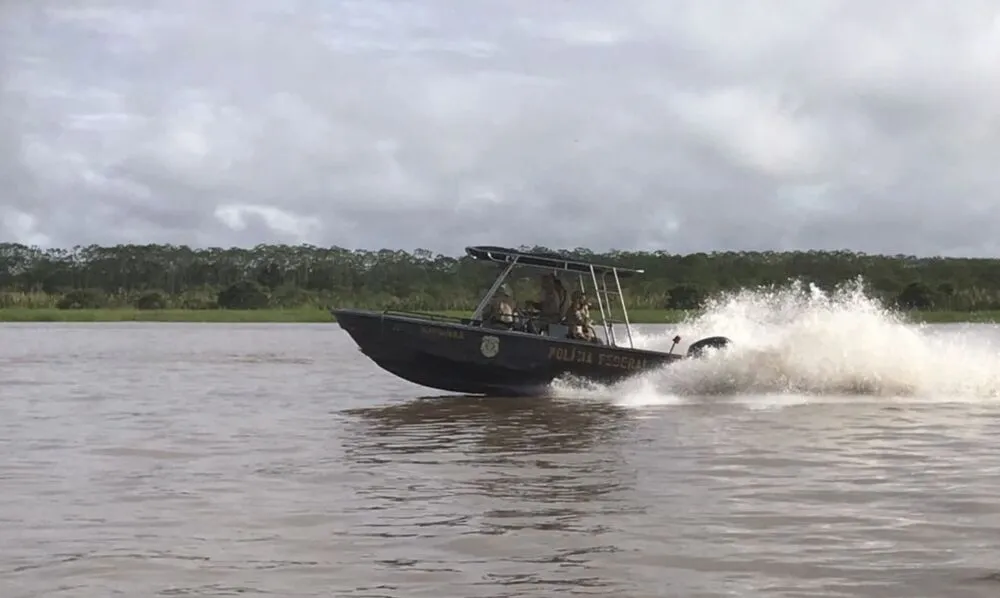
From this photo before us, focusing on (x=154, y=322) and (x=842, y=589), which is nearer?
(x=842, y=589)

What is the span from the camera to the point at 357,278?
267ft

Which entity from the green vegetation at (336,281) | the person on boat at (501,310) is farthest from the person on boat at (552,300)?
the green vegetation at (336,281)

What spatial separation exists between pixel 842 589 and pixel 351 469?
18.0 feet

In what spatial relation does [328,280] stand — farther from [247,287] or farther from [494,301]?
[494,301]

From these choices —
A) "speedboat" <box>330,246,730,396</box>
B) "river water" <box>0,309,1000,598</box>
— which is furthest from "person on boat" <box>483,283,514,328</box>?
"river water" <box>0,309,1000,598</box>

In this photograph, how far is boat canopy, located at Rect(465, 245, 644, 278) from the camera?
18.2m

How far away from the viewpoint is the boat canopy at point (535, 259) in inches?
716

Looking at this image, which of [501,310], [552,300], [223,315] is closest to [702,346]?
[552,300]

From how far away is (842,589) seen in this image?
22.9 feet

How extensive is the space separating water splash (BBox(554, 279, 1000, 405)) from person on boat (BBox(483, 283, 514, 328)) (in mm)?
1126

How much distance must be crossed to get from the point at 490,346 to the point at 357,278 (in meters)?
63.9

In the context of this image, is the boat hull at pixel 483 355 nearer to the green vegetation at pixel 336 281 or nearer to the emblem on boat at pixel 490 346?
the emblem on boat at pixel 490 346

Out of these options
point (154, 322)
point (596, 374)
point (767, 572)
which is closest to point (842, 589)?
point (767, 572)

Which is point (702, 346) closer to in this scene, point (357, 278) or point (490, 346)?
point (490, 346)
